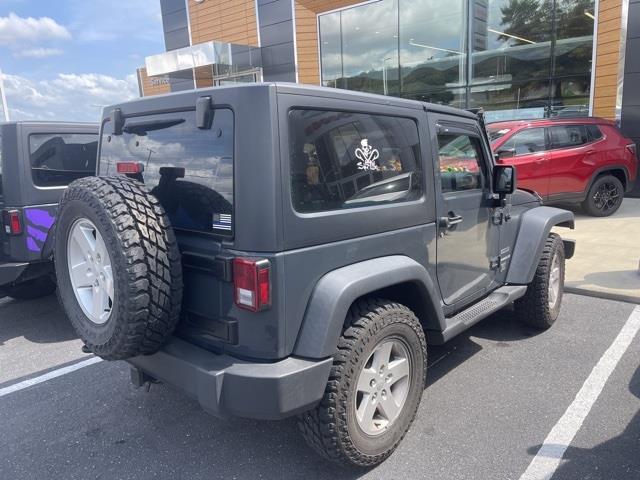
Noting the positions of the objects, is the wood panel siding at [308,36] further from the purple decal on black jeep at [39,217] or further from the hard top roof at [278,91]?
the hard top roof at [278,91]

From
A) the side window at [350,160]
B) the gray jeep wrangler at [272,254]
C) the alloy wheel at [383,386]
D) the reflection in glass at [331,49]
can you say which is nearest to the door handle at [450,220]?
the gray jeep wrangler at [272,254]

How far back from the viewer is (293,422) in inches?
118

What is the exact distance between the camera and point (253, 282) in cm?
204

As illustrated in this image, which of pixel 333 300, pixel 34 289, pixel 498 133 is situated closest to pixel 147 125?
pixel 333 300

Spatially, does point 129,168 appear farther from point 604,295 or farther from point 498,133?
point 498,133

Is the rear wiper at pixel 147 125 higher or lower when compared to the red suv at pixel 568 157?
higher

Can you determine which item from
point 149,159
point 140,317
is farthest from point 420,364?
point 149,159

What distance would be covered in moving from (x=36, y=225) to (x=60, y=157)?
79 centimetres

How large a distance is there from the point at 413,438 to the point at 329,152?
5.59 ft

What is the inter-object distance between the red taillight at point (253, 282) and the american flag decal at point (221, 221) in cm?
18

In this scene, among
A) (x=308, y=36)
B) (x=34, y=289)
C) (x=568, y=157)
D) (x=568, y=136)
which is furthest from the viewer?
(x=308, y=36)

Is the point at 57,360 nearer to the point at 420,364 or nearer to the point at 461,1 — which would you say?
the point at 420,364

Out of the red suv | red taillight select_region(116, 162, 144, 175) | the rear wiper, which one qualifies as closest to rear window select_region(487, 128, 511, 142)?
the red suv

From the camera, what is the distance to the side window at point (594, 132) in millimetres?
8680
